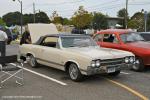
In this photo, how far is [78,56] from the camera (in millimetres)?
9562

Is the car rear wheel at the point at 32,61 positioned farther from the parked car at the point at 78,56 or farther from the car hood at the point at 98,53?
the car hood at the point at 98,53

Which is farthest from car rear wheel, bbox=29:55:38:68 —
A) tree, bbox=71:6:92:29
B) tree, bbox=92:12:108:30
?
tree, bbox=92:12:108:30

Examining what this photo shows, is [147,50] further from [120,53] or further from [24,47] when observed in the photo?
[24,47]

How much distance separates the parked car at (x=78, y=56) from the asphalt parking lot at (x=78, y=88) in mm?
354

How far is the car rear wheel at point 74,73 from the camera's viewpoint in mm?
9600

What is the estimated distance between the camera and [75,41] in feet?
36.4

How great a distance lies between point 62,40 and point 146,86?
3.26 meters

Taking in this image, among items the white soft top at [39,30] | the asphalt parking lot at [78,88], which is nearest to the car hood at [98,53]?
the asphalt parking lot at [78,88]

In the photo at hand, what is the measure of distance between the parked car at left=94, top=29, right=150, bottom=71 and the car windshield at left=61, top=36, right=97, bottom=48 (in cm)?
149

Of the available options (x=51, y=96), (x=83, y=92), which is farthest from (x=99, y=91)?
(x=51, y=96)

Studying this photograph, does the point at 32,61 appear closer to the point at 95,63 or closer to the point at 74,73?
the point at 74,73

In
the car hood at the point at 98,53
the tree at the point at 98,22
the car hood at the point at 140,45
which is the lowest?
the car hood at the point at 98,53

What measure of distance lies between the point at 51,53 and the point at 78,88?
2399 millimetres

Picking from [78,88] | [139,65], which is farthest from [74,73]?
[139,65]
